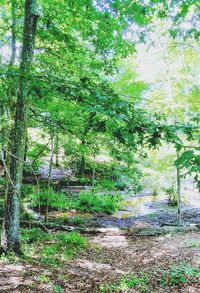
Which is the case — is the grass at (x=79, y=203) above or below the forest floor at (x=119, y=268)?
above

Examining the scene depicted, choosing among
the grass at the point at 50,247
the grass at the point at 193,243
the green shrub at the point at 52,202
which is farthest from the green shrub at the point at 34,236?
the green shrub at the point at 52,202

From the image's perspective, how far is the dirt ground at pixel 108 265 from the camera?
235 inches

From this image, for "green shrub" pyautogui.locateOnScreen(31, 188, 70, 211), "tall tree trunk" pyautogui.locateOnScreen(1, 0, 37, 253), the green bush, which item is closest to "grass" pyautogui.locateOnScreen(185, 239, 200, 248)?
"tall tree trunk" pyautogui.locateOnScreen(1, 0, 37, 253)

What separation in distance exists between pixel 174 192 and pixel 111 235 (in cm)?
822

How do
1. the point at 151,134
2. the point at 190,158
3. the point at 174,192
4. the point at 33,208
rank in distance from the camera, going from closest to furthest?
the point at 190,158, the point at 151,134, the point at 33,208, the point at 174,192

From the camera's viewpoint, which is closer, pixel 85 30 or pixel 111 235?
pixel 85 30

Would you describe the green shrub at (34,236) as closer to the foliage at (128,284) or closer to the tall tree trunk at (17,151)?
the tall tree trunk at (17,151)

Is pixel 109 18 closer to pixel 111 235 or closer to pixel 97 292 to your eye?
pixel 97 292

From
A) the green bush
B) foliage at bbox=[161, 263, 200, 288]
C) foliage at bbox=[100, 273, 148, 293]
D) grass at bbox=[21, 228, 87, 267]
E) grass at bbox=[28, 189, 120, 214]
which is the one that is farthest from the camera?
the green bush

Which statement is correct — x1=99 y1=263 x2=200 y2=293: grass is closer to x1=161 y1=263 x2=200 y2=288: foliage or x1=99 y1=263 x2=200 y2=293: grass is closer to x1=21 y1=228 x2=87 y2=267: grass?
x1=161 y1=263 x2=200 y2=288: foliage

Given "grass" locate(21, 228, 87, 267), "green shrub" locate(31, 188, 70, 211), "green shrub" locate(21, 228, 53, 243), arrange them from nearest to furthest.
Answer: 1. "grass" locate(21, 228, 87, 267)
2. "green shrub" locate(21, 228, 53, 243)
3. "green shrub" locate(31, 188, 70, 211)

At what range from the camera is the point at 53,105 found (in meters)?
8.73

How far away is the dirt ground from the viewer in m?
5.97

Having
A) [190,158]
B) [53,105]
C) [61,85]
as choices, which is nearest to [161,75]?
[53,105]
